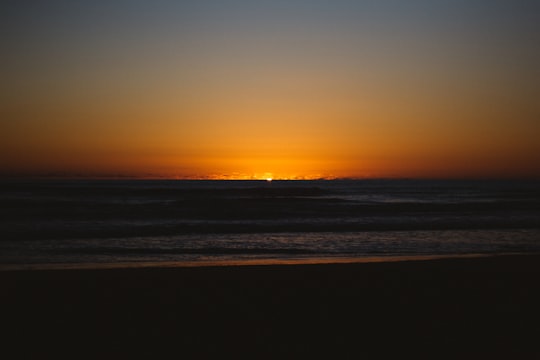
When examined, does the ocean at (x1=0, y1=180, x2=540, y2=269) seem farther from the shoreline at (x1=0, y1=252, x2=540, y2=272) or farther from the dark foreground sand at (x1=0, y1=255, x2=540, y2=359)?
the dark foreground sand at (x1=0, y1=255, x2=540, y2=359)

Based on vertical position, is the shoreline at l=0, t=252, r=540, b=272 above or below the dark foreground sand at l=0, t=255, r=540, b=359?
below

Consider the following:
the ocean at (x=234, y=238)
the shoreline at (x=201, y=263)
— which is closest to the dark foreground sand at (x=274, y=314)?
→ the shoreline at (x=201, y=263)

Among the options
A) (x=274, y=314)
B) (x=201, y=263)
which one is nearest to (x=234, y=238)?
(x=201, y=263)

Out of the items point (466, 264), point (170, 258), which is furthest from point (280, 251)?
point (466, 264)

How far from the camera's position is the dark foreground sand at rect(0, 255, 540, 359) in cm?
527

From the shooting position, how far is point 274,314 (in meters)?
6.53

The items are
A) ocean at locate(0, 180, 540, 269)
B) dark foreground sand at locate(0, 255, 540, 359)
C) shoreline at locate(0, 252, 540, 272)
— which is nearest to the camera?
dark foreground sand at locate(0, 255, 540, 359)

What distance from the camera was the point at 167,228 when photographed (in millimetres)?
21547

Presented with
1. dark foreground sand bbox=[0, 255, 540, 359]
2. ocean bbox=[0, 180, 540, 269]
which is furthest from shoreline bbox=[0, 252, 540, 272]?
dark foreground sand bbox=[0, 255, 540, 359]

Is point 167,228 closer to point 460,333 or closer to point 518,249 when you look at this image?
point 518,249

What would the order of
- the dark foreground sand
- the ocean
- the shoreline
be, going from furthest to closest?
the ocean → the shoreline → the dark foreground sand

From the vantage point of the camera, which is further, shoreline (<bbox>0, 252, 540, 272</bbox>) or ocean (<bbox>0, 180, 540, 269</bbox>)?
ocean (<bbox>0, 180, 540, 269</bbox>)

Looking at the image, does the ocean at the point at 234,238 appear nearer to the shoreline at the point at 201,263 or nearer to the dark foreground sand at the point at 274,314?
the shoreline at the point at 201,263

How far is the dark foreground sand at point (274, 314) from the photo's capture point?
5.27 metres
